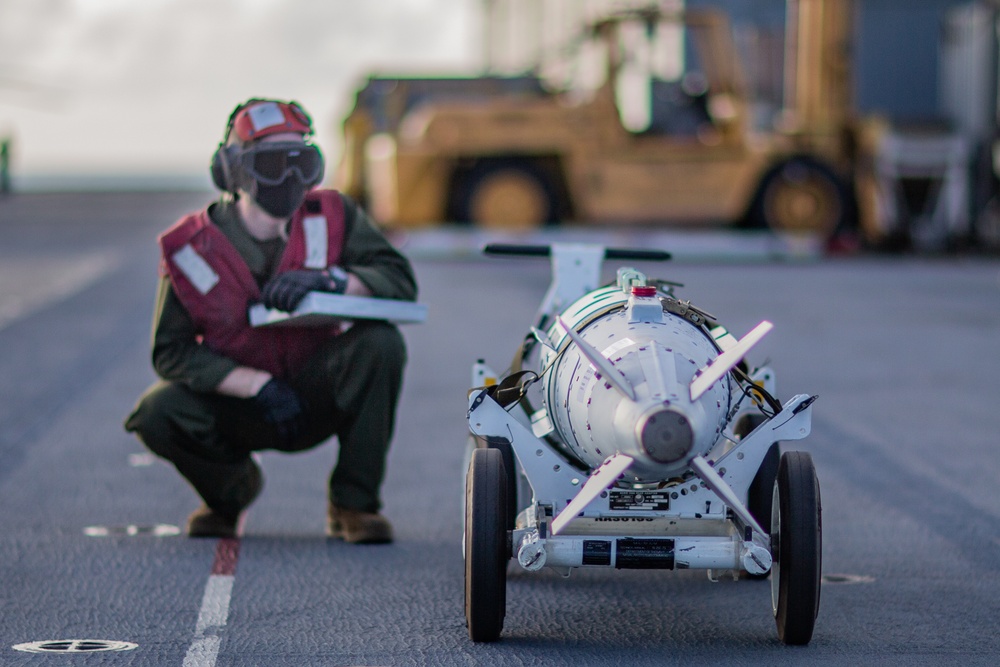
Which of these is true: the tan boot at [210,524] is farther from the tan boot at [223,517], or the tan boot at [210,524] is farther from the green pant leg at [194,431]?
the green pant leg at [194,431]

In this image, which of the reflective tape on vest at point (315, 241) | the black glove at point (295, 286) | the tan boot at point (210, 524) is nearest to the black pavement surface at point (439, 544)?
the tan boot at point (210, 524)

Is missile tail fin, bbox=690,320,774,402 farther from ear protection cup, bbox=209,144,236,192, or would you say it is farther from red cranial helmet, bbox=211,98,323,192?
ear protection cup, bbox=209,144,236,192

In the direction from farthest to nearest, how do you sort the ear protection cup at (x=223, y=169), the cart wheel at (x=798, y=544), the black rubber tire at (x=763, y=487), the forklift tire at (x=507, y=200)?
the forklift tire at (x=507, y=200), the ear protection cup at (x=223, y=169), the black rubber tire at (x=763, y=487), the cart wheel at (x=798, y=544)

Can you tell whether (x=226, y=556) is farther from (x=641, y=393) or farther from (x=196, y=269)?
(x=641, y=393)

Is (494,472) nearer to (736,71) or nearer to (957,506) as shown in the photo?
(957,506)

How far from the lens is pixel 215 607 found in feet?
16.2

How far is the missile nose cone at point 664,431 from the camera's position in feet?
13.1

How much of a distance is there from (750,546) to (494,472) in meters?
0.73

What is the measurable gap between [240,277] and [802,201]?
16999mm

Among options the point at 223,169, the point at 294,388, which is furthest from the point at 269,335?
the point at 223,169

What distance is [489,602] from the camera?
4379mm

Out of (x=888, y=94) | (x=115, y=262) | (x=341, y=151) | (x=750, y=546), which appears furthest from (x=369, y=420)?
→ (x=888, y=94)

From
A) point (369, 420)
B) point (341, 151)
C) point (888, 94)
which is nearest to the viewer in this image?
point (369, 420)

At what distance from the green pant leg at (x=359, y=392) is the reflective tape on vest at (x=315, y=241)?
10.5 inches
